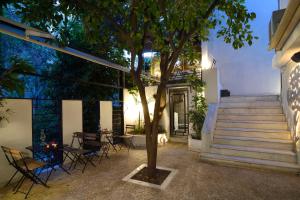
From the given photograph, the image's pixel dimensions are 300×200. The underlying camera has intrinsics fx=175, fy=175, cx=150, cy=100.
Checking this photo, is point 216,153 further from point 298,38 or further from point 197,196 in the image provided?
point 298,38

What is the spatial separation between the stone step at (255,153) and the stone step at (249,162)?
4.5 inches

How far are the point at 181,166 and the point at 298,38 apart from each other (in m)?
3.53

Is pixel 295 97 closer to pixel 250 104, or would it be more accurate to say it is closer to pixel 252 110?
pixel 252 110

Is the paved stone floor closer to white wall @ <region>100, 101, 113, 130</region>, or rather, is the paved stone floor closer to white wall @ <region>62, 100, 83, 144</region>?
white wall @ <region>62, 100, 83, 144</region>

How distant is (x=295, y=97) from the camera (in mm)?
4309

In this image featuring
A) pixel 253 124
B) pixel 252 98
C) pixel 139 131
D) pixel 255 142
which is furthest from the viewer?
pixel 139 131

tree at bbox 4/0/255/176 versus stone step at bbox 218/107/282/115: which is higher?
tree at bbox 4/0/255/176

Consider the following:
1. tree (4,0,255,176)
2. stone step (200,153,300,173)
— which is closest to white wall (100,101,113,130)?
tree (4,0,255,176)

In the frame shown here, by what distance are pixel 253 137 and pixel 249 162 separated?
38.6 inches

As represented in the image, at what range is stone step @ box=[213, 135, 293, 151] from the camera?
443 centimetres

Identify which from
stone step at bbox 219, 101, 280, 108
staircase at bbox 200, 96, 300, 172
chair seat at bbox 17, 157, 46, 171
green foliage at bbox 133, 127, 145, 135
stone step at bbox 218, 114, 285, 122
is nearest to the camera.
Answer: chair seat at bbox 17, 157, 46, 171

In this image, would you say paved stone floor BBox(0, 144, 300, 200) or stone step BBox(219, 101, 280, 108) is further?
stone step BBox(219, 101, 280, 108)

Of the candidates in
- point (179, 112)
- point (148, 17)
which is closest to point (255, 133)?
point (179, 112)

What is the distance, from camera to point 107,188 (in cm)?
336
